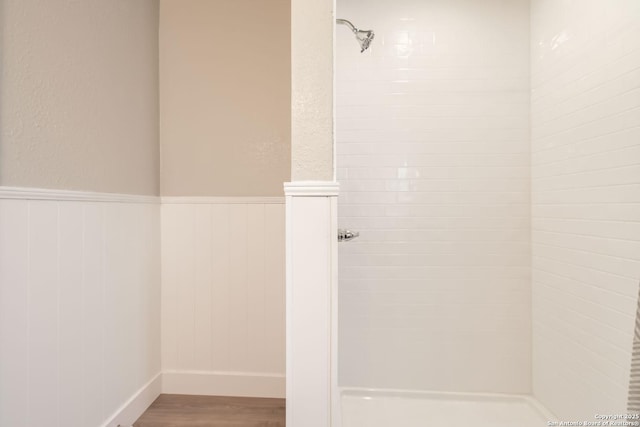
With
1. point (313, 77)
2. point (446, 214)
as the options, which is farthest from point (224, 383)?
point (313, 77)

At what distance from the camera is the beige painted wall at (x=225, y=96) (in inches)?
79.1

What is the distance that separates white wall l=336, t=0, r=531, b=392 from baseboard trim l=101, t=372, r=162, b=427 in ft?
3.30

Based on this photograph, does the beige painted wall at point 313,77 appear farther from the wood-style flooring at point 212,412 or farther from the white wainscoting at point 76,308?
the wood-style flooring at point 212,412

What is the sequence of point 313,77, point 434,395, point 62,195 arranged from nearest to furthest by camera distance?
point 313,77 < point 62,195 < point 434,395

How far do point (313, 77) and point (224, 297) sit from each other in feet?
4.41

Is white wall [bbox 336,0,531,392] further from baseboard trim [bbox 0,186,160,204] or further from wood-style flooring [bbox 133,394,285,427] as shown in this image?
baseboard trim [bbox 0,186,160,204]

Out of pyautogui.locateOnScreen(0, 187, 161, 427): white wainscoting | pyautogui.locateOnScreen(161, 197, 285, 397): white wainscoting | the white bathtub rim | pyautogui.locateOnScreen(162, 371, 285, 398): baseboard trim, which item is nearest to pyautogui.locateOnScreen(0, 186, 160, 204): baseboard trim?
pyautogui.locateOnScreen(0, 187, 161, 427): white wainscoting

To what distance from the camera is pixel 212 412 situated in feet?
6.08

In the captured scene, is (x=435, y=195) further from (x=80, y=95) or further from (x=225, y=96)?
(x=80, y=95)

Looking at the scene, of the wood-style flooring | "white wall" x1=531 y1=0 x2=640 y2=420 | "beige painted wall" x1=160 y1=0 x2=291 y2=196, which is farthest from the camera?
"beige painted wall" x1=160 y1=0 x2=291 y2=196

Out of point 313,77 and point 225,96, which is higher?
point 225,96

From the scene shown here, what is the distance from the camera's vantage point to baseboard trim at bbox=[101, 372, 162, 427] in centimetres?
163

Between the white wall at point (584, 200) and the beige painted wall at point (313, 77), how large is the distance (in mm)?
1042

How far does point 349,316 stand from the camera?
196cm
